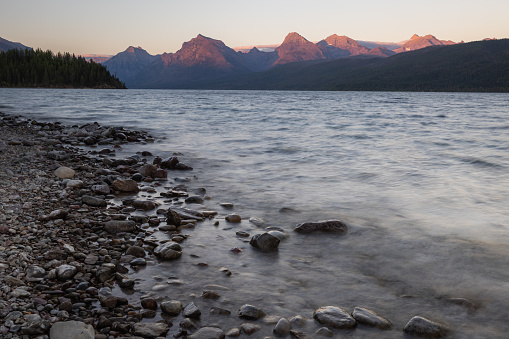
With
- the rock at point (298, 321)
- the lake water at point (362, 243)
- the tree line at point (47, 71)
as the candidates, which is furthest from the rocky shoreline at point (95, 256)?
the tree line at point (47, 71)

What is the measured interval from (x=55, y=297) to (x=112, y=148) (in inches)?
523

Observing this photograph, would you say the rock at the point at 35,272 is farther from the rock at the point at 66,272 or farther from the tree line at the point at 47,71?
the tree line at the point at 47,71

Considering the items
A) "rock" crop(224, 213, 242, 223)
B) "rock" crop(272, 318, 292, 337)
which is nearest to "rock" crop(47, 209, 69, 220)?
"rock" crop(224, 213, 242, 223)

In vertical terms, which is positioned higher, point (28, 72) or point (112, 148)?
point (28, 72)

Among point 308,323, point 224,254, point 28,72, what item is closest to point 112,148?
point 224,254

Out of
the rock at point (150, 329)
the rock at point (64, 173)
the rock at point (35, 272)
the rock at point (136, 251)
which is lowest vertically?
the rock at point (150, 329)

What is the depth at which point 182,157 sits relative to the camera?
49.5ft

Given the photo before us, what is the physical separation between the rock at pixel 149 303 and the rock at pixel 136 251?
1371mm

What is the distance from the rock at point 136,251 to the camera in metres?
5.47

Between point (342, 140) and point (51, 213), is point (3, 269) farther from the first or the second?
point (342, 140)

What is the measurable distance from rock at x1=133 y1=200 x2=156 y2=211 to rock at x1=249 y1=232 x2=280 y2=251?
111 inches

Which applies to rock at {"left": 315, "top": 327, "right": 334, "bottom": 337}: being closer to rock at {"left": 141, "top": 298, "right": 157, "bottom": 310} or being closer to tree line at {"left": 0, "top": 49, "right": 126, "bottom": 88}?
rock at {"left": 141, "top": 298, "right": 157, "bottom": 310}

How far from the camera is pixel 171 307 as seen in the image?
4090 millimetres

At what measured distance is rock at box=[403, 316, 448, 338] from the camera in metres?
3.81
